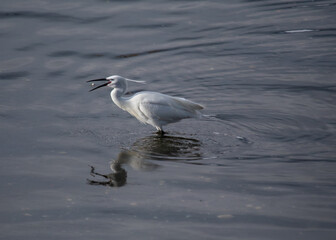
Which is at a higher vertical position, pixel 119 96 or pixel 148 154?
pixel 119 96

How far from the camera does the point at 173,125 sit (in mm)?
8859

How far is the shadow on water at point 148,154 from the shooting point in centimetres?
708

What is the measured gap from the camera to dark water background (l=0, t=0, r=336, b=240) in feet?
19.8

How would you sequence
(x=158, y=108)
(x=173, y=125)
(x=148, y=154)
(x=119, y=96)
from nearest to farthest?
(x=148, y=154), (x=158, y=108), (x=119, y=96), (x=173, y=125)

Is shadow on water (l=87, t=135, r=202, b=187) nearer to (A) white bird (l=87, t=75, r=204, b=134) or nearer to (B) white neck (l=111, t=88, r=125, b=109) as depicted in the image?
(A) white bird (l=87, t=75, r=204, b=134)

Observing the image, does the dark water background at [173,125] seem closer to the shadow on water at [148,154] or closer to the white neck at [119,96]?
the shadow on water at [148,154]

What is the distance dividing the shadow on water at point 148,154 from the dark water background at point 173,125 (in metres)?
0.03

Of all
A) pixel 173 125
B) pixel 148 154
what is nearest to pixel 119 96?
pixel 173 125

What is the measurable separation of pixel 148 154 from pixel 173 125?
1.30 m

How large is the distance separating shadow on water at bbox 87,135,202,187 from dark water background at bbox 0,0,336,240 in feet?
0.09

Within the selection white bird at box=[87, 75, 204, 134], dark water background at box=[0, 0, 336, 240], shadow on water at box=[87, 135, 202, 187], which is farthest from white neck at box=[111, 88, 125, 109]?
shadow on water at box=[87, 135, 202, 187]

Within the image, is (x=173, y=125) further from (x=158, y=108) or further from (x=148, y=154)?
(x=148, y=154)

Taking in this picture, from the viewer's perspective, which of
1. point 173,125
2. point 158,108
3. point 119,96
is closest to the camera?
point 158,108

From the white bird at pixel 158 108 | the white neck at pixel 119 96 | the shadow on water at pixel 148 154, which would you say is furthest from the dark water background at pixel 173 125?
the white neck at pixel 119 96
